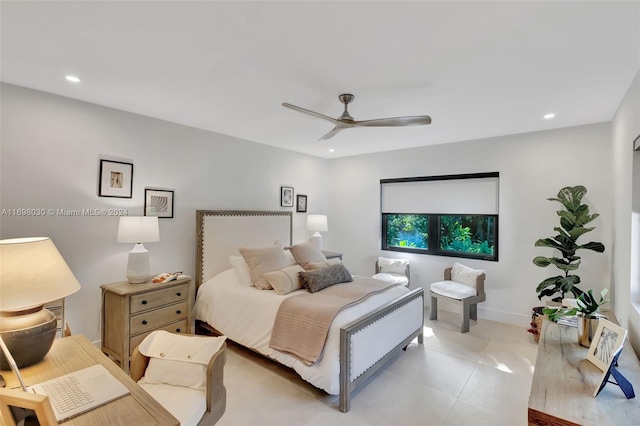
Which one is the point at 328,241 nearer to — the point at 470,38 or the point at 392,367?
the point at 392,367

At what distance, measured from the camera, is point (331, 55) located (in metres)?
1.99

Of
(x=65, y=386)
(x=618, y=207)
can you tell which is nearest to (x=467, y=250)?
(x=618, y=207)

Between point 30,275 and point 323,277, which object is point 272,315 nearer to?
point 323,277

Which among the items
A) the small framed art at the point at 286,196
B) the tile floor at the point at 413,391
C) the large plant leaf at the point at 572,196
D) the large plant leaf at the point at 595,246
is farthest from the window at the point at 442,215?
the small framed art at the point at 286,196

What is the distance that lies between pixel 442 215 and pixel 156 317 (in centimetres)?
394

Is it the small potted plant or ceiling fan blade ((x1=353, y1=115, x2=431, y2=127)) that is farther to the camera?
ceiling fan blade ((x1=353, y1=115, x2=431, y2=127))

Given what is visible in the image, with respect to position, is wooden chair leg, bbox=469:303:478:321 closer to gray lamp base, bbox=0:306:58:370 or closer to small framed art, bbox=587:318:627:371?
small framed art, bbox=587:318:627:371

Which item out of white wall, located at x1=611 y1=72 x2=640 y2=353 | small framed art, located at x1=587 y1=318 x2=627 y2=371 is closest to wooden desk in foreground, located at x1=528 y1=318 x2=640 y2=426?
small framed art, located at x1=587 y1=318 x2=627 y2=371

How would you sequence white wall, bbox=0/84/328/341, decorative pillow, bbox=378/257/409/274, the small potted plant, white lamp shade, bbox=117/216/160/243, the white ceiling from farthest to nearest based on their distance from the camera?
1. decorative pillow, bbox=378/257/409/274
2. white lamp shade, bbox=117/216/160/243
3. white wall, bbox=0/84/328/341
4. the small potted plant
5. the white ceiling

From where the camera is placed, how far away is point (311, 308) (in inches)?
102

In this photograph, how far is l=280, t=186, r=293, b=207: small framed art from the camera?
4.92 meters

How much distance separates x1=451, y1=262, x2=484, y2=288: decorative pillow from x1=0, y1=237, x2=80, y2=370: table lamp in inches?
162

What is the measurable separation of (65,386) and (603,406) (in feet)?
7.42

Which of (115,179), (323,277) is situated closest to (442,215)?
(323,277)
